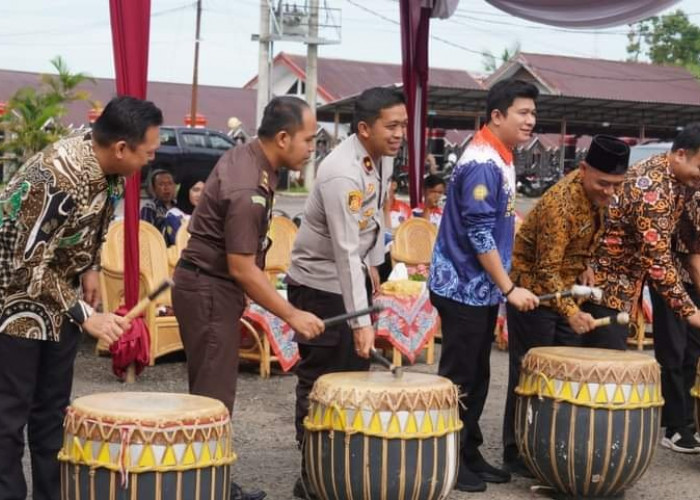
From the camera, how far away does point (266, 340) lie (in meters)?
8.01

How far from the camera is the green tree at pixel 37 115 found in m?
17.6

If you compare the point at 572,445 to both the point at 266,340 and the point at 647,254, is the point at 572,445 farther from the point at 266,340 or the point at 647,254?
the point at 266,340

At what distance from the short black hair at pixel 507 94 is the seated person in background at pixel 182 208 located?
368 centimetres

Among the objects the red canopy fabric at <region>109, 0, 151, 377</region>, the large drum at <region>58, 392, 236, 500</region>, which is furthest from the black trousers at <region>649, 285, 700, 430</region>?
the large drum at <region>58, 392, 236, 500</region>

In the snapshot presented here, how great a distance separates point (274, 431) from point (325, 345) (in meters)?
1.52

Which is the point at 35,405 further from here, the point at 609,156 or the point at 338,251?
the point at 609,156

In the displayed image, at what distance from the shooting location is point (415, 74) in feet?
37.1

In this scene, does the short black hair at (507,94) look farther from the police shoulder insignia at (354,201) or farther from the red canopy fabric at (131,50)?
the red canopy fabric at (131,50)

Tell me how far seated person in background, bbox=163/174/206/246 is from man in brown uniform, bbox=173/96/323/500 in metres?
3.98

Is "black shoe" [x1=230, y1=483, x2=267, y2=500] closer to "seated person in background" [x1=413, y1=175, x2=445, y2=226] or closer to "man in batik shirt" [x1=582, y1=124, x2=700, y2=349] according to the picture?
"man in batik shirt" [x1=582, y1=124, x2=700, y2=349]

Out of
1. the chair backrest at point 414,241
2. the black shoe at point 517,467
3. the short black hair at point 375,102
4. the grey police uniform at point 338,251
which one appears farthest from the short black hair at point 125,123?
the chair backrest at point 414,241

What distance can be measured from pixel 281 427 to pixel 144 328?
4.28 feet

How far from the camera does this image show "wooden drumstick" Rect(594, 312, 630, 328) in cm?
525

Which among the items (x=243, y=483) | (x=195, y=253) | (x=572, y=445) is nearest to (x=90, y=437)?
(x=195, y=253)
